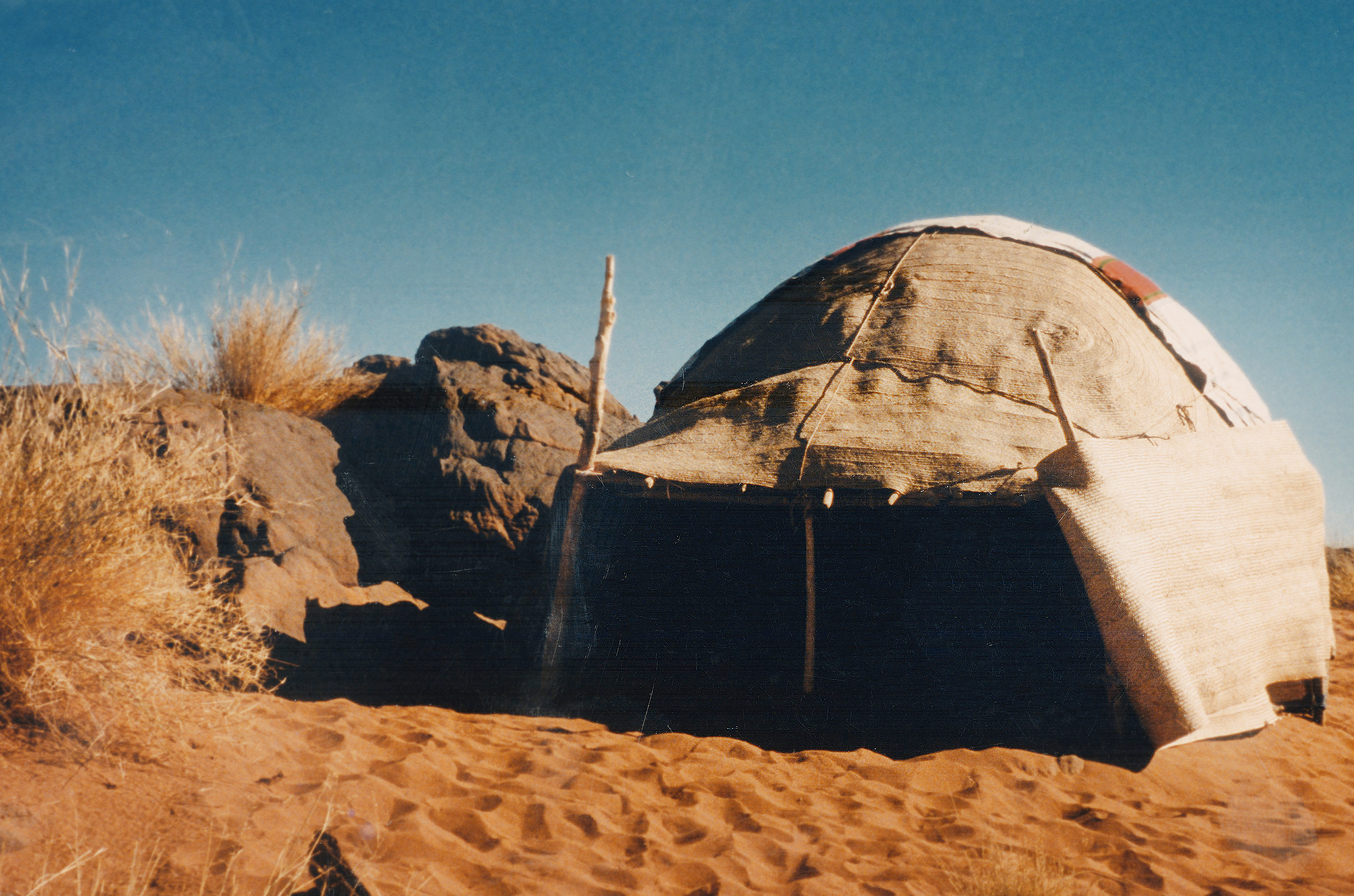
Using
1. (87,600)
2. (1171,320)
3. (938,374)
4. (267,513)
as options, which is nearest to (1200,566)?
(938,374)

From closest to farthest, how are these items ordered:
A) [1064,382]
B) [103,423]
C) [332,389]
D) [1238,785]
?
[1238,785]
[103,423]
[1064,382]
[332,389]

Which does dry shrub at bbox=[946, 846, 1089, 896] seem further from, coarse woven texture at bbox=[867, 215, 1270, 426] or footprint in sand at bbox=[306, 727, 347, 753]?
coarse woven texture at bbox=[867, 215, 1270, 426]

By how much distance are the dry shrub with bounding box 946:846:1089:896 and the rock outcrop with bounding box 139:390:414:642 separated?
173 inches

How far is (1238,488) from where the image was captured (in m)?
4.10

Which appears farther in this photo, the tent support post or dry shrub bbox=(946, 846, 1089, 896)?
the tent support post

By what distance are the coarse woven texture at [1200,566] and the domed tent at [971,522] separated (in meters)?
0.01

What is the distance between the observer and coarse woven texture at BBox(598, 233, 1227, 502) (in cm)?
423

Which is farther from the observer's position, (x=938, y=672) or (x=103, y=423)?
(x=938, y=672)

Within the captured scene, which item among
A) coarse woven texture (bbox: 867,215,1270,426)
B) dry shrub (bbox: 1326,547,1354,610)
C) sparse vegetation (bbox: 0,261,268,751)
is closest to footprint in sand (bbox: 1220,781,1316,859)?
coarse woven texture (bbox: 867,215,1270,426)

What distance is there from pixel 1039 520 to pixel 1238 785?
1556 millimetres

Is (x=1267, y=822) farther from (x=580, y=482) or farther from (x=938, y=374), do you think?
(x=580, y=482)

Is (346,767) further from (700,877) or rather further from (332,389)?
→ (332,389)

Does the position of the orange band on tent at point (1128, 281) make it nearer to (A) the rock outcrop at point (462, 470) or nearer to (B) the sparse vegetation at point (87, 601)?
(A) the rock outcrop at point (462, 470)

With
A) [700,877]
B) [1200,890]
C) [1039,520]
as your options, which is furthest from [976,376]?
[700,877]
